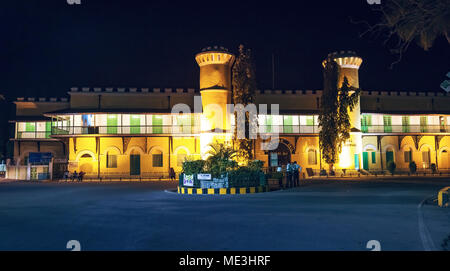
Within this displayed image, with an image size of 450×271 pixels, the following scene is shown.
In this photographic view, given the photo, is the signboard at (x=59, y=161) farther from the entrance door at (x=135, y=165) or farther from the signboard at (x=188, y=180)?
the signboard at (x=188, y=180)

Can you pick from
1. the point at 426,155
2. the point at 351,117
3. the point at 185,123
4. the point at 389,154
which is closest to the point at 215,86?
the point at 185,123

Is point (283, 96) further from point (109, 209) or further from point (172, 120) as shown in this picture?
point (109, 209)

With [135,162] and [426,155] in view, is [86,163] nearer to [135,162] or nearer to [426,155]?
[135,162]

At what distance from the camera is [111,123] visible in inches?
1240

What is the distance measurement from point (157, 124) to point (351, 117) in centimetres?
1643

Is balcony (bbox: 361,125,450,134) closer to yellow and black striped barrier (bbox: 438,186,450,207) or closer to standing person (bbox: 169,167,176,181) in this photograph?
standing person (bbox: 169,167,176,181)

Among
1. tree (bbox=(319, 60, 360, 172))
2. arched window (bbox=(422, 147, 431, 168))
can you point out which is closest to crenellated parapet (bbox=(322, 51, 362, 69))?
tree (bbox=(319, 60, 360, 172))

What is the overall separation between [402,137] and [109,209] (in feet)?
101

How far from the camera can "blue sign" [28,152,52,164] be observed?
2883cm

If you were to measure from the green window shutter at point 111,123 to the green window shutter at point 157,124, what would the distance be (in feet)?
10.2

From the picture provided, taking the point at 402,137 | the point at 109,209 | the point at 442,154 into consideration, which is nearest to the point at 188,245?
the point at 109,209

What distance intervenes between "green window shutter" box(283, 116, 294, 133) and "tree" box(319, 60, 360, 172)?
2.93 metres

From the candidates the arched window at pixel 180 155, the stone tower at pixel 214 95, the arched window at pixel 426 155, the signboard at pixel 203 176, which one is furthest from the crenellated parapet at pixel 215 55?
the arched window at pixel 426 155

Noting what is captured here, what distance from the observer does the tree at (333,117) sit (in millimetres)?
29969
